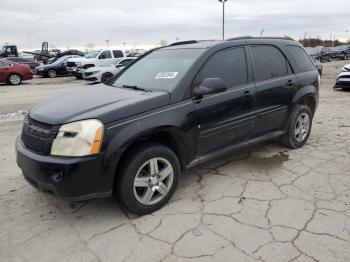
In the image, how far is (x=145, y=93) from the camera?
3504 millimetres

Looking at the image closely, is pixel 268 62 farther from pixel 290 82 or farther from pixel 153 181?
pixel 153 181

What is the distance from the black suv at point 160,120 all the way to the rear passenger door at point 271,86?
1cm

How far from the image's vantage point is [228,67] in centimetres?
399

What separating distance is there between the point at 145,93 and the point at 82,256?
5.66 feet

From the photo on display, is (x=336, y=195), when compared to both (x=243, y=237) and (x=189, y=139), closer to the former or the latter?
(x=243, y=237)

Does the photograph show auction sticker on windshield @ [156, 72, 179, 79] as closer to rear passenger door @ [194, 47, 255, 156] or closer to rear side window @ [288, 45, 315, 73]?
rear passenger door @ [194, 47, 255, 156]

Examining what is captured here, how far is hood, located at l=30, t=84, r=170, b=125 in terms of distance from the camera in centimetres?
298

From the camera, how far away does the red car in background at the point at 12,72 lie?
17.4m

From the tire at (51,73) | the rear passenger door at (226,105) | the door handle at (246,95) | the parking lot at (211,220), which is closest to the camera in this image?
the parking lot at (211,220)

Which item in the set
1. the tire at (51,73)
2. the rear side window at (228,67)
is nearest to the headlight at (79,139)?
the rear side window at (228,67)

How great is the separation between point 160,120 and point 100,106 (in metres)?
0.60

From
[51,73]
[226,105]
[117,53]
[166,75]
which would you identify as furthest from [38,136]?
[51,73]

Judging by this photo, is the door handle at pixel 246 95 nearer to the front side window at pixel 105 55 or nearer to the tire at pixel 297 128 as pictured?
the tire at pixel 297 128

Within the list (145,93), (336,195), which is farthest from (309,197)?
(145,93)
